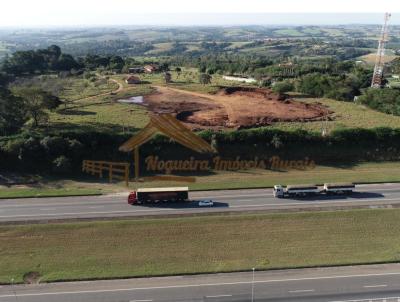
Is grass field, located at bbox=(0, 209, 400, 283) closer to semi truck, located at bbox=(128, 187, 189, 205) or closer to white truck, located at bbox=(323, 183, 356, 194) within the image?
semi truck, located at bbox=(128, 187, 189, 205)

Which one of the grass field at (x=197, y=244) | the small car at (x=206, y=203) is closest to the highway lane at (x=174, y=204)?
the small car at (x=206, y=203)

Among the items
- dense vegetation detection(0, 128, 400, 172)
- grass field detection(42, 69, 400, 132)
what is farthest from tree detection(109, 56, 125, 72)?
dense vegetation detection(0, 128, 400, 172)

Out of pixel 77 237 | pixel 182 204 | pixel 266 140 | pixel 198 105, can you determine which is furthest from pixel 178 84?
pixel 77 237

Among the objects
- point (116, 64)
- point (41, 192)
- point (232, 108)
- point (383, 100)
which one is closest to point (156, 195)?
point (41, 192)

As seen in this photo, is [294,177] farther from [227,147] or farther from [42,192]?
[42,192]

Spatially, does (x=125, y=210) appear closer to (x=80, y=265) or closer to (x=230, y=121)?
(x=80, y=265)

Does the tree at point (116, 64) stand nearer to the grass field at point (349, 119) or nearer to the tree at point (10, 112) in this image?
the tree at point (10, 112)
